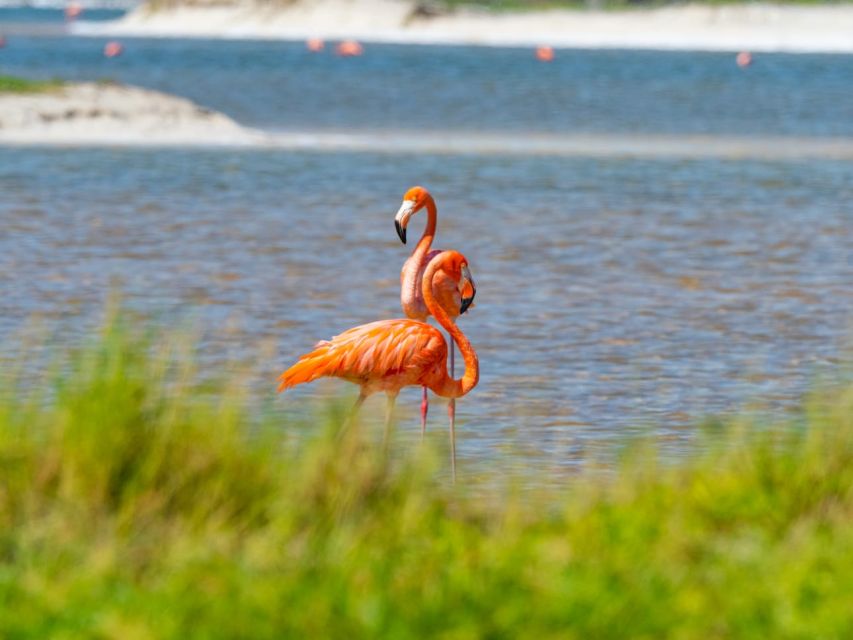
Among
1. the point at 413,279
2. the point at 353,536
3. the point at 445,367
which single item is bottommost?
the point at 353,536

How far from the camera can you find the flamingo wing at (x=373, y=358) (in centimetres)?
750

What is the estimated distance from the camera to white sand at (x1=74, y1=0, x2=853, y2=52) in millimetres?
90625

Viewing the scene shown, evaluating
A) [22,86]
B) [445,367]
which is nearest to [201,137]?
[22,86]

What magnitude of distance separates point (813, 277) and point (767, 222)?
14.0ft

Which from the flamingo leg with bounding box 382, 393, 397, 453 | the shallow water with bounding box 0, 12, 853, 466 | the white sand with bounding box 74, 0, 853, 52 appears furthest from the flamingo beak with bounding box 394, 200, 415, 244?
the white sand with bounding box 74, 0, 853, 52

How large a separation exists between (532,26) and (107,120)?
73585mm

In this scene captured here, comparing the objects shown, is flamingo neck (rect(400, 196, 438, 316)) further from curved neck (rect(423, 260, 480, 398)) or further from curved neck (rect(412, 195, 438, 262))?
curved neck (rect(423, 260, 480, 398))

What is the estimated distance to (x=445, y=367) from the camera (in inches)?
308

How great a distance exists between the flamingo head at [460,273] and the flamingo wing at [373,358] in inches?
20.4

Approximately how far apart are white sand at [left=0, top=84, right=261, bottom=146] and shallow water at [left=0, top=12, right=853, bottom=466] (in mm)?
1344

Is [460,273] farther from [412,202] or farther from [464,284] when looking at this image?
[412,202]

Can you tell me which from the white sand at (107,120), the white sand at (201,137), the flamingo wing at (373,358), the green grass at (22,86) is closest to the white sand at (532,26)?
the white sand at (201,137)

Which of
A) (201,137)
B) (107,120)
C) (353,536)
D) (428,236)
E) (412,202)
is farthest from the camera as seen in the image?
(201,137)

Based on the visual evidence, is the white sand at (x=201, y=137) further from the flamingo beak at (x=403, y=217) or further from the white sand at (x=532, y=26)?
the white sand at (x=532, y=26)
